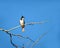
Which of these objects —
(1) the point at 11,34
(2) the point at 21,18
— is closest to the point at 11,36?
(1) the point at 11,34

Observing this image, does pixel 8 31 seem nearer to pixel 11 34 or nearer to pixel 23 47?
pixel 11 34

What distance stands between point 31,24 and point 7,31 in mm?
532

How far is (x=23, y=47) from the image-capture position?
417cm

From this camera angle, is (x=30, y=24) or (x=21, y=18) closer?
(x=30, y=24)

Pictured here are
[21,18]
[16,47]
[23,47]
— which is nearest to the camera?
[16,47]

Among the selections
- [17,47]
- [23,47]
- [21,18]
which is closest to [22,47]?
[23,47]

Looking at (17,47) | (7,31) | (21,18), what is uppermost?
(7,31)

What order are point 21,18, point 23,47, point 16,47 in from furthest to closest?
point 21,18
point 23,47
point 16,47

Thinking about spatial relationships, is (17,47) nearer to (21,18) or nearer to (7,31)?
(7,31)

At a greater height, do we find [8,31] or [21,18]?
[8,31]

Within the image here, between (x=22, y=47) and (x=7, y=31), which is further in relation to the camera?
(x=22, y=47)

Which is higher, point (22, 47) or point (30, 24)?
point (30, 24)

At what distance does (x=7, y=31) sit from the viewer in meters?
3.92

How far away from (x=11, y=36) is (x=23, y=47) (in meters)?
0.41
